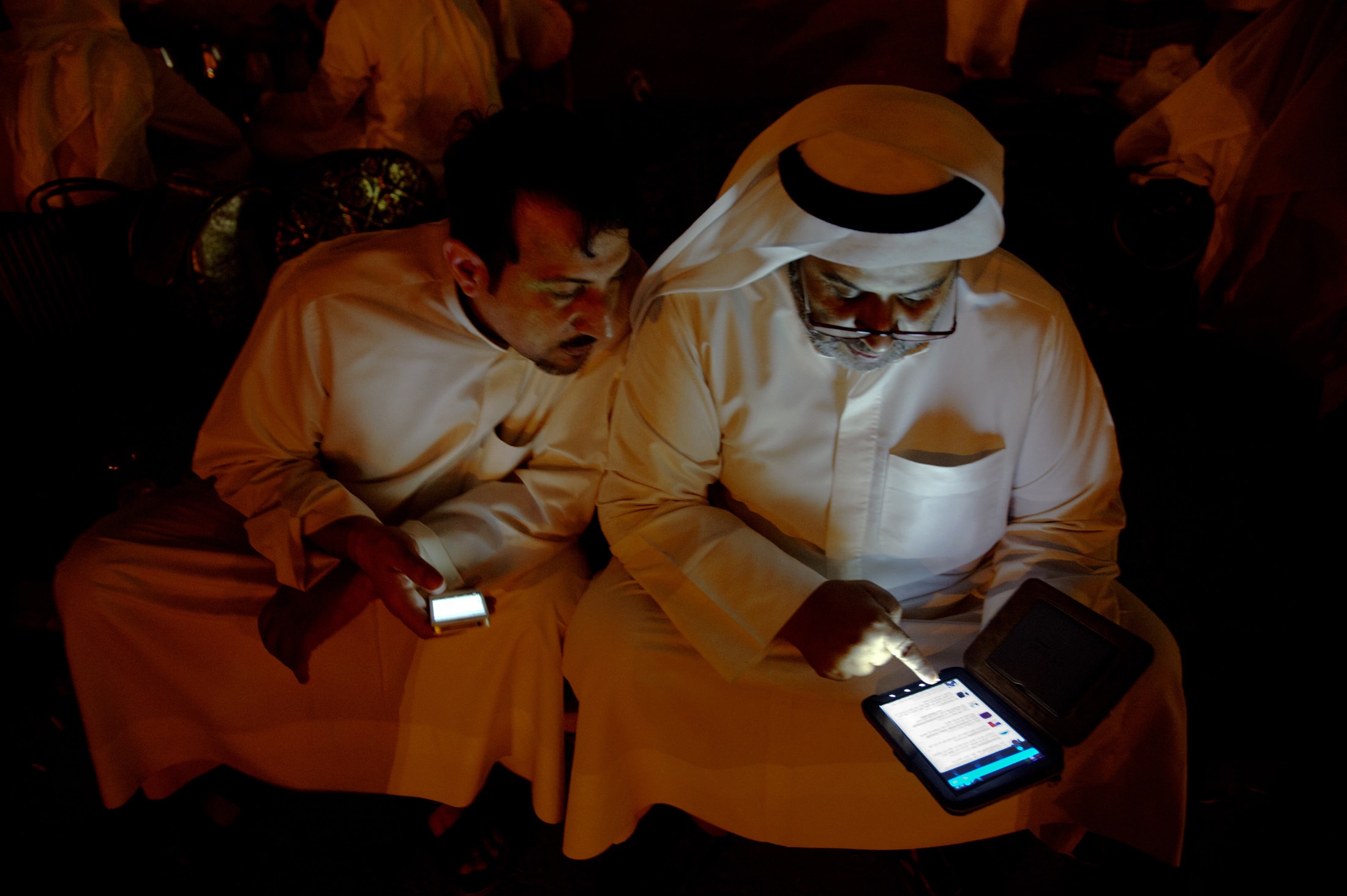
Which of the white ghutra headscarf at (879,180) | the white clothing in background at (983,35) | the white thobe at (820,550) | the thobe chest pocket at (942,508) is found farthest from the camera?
the white clothing in background at (983,35)

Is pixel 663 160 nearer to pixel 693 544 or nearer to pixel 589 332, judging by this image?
pixel 589 332

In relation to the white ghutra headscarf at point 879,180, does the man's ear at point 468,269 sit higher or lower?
lower

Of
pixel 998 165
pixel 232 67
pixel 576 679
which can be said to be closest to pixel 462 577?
pixel 576 679

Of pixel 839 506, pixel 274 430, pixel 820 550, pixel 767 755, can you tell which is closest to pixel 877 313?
pixel 839 506

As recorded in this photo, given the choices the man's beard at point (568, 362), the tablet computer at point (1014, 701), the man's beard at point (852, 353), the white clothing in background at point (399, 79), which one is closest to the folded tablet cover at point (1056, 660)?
the tablet computer at point (1014, 701)

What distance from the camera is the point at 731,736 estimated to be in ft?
5.82

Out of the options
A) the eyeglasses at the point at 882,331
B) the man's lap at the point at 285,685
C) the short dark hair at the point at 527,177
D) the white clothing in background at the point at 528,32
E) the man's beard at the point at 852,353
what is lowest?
the man's lap at the point at 285,685

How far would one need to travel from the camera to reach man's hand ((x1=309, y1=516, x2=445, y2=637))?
1843 millimetres

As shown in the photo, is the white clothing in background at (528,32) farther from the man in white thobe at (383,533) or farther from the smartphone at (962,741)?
the smartphone at (962,741)

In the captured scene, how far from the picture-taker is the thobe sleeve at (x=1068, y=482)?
183cm

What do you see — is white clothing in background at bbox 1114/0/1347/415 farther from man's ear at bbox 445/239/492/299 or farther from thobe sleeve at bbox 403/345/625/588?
man's ear at bbox 445/239/492/299

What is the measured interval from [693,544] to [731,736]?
437mm

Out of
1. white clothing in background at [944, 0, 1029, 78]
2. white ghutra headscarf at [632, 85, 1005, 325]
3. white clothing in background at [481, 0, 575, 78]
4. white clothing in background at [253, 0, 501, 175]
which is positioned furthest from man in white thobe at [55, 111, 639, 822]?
white clothing in background at [944, 0, 1029, 78]

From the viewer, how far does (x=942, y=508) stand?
74.7 inches
